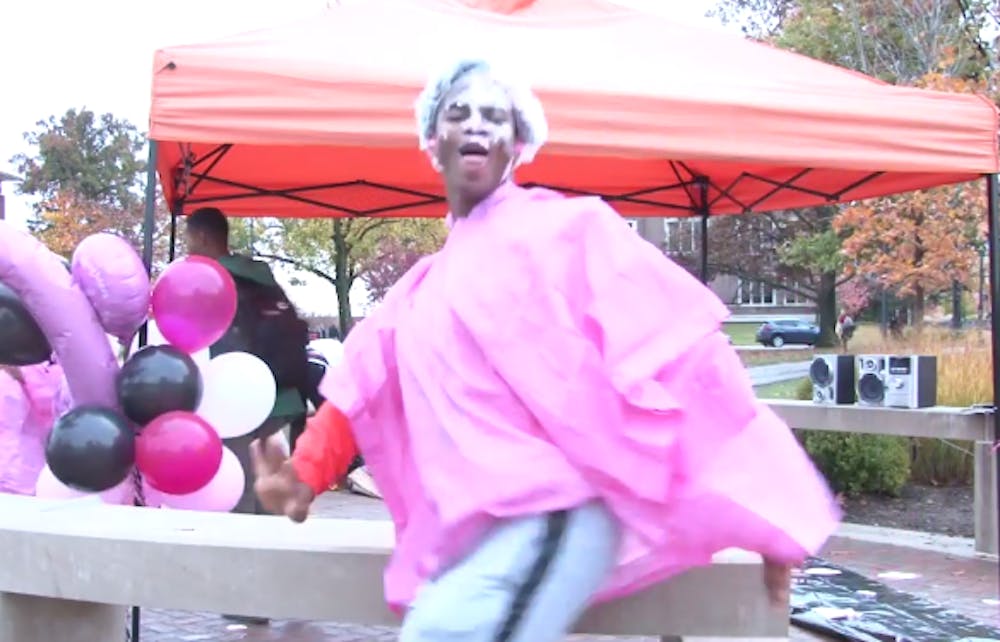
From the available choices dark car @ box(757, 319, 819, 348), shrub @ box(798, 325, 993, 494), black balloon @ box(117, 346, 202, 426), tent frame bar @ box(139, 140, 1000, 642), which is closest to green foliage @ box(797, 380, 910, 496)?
shrub @ box(798, 325, 993, 494)

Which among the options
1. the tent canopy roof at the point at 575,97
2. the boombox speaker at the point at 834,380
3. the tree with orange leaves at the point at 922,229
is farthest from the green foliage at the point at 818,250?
the tent canopy roof at the point at 575,97

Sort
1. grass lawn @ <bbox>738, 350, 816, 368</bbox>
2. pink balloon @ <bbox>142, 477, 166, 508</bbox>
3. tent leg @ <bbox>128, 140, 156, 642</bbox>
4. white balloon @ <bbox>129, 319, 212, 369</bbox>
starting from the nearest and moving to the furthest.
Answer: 1. pink balloon @ <bbox>142, 477, 166, 508</bbox>
2. white balloon @ <bbox>129, 319, 212, 369</bbox>
3. tent leg @ <bbox>128, 140, 156, 642</bbox>
4. grass lawn @ <bbox>738, 350, 816, 368</bbox>

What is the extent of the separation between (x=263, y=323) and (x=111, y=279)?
1405mm

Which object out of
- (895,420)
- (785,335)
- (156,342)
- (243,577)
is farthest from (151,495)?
(785,335)

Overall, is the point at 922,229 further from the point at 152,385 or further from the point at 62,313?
the point at 62,313

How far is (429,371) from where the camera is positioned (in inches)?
80.7

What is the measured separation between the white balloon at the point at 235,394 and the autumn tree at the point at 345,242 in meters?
13.7

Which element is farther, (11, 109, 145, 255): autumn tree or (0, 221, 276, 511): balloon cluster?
(11, 109, 145, 255): autumn tree

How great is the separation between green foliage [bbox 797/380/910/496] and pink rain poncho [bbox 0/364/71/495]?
19.2 feet

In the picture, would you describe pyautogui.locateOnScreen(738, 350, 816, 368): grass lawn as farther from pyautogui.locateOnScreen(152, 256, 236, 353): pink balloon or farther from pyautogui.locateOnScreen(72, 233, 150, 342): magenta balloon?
pyautogui.locateOnScreen(72, 233, 150, 342): magenta balloon

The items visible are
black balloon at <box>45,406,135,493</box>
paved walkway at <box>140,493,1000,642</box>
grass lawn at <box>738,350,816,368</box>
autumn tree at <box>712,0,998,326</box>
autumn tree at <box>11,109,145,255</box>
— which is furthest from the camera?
autumn tree at <box>11,109,145,255</box>

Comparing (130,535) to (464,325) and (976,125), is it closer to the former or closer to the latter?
(464,325)

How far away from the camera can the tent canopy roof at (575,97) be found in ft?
14.5

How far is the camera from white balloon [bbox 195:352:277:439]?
13.2ft
